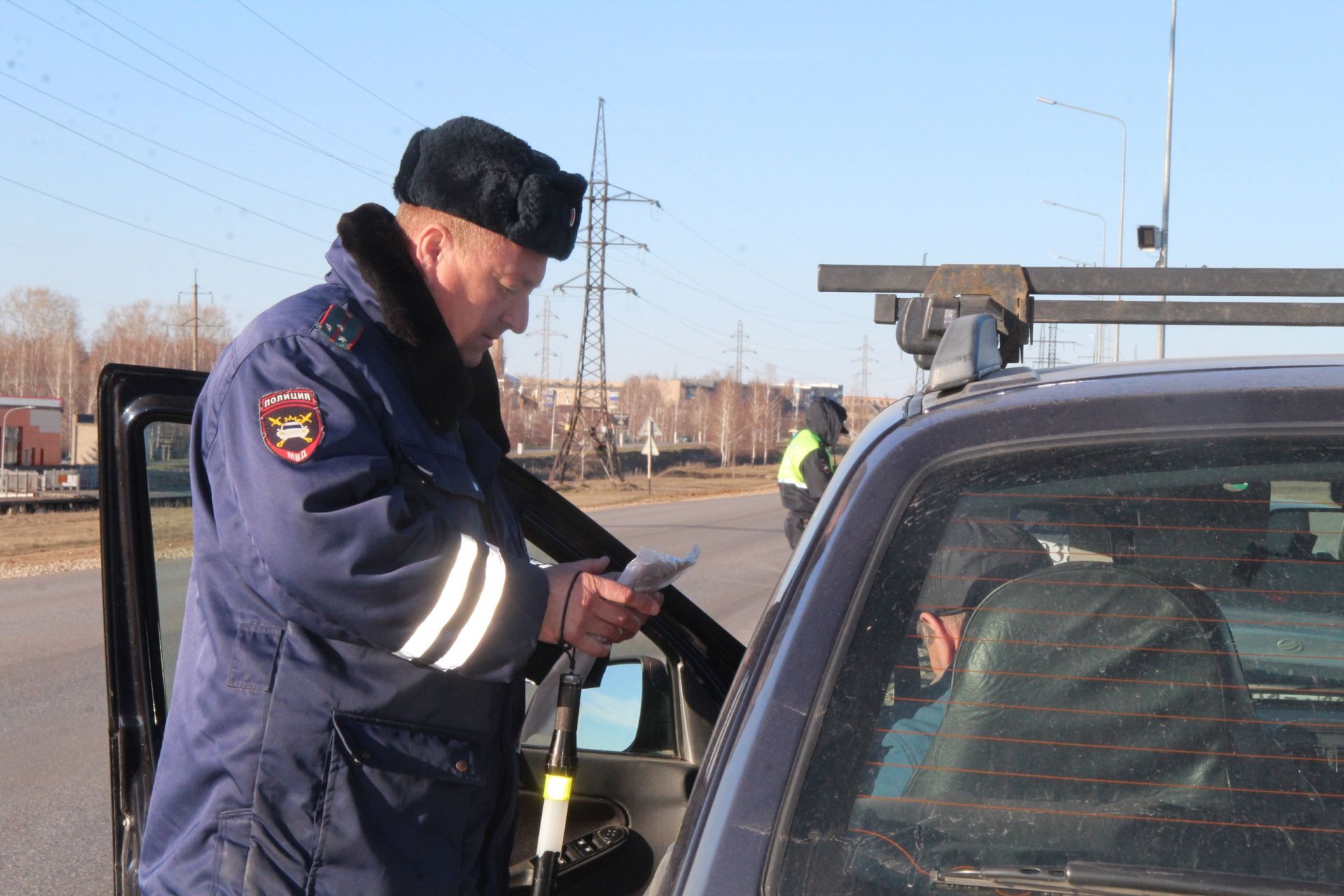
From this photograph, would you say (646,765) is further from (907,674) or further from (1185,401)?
(1185,401)

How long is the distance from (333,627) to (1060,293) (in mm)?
2145

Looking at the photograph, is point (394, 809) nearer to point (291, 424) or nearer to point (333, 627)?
point (333, 627)

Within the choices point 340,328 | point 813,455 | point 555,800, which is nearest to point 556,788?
point 555,800

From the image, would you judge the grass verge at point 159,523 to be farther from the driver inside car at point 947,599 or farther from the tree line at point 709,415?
the tree line at point 709,415

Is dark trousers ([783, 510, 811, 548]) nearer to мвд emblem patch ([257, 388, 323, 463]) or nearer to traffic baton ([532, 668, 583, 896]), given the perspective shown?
traffic baton ([532, 668, 583, 896])

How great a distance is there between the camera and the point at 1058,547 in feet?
4.62

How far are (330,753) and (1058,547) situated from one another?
1.04 meters

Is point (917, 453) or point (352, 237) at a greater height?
point (352, 237)

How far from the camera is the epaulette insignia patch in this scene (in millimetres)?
1869

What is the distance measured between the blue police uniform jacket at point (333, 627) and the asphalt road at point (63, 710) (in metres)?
0.57

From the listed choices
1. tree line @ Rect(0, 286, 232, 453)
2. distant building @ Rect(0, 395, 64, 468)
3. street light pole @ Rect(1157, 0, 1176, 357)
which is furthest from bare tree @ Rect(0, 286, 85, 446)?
street light pole @ Rect(1157, 0, 1176, 357)

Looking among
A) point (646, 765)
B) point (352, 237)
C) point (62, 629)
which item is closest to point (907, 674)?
point (352, 237)

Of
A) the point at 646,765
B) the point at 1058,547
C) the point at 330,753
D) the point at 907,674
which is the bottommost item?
the point at 646,765

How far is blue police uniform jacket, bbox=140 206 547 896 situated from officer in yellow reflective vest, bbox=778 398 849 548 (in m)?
8.22
